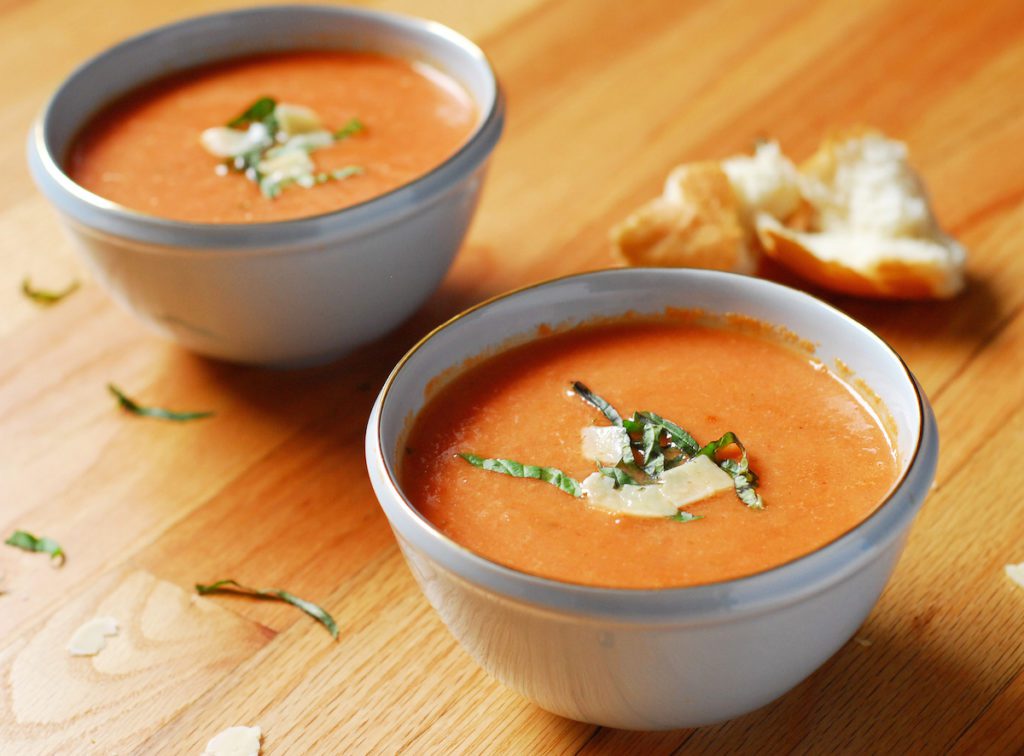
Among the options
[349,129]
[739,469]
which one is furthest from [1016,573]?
[349,129]

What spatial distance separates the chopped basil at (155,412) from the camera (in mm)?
1796

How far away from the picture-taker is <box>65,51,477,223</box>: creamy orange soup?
179cm

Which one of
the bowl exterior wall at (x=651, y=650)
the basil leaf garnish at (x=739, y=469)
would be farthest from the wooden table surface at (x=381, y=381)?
the basil leaf garnish at (x=739, y=469)

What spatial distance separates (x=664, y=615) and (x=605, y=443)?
0.31 metres

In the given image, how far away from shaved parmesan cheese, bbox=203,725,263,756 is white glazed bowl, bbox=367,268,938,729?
0.89 feet

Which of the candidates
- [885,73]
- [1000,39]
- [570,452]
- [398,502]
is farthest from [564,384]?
[1000,39]

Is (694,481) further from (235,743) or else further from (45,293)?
(45,293)

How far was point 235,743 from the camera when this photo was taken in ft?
4.29

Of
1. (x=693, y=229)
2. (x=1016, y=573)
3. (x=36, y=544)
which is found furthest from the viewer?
(x=693, y=229)

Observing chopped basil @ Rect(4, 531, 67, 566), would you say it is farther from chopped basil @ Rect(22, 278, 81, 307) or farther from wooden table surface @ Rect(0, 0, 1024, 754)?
chopped basil @ Rect(22, 278, 81, 307)

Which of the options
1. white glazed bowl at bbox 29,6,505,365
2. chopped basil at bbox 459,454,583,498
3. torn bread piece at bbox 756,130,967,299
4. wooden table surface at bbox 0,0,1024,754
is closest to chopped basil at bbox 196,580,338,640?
wooden table surface at bbox 0,0,1024,754

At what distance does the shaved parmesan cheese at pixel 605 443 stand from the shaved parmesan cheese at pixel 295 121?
2.78ft

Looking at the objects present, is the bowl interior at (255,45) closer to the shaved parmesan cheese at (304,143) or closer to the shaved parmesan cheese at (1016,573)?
the shaved parmesan cheese at (304,143)

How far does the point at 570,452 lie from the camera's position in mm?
1322
